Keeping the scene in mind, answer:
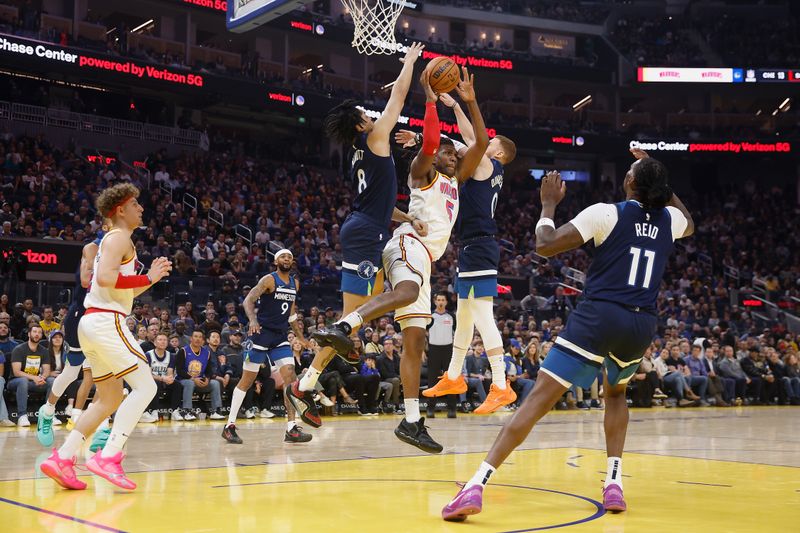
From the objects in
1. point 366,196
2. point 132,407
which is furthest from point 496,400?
point 132,407

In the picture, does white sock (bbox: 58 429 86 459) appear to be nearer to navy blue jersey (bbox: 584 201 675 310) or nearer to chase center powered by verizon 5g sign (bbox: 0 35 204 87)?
navy blue jersey (bbox: 584 201 675 310)

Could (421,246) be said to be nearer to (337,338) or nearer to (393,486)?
(337,338)

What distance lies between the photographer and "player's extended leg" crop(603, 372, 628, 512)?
207 inches

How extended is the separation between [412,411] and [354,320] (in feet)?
3.39

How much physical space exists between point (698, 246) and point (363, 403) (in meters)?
23.2

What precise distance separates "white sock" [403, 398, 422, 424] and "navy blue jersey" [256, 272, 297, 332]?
3.87 meters

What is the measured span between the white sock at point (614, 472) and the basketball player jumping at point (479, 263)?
249cm

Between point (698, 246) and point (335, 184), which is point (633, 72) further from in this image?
point (335, 184)

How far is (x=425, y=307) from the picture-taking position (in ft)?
24.2

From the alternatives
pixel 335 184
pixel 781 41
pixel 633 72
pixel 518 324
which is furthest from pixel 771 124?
pixel 518 324

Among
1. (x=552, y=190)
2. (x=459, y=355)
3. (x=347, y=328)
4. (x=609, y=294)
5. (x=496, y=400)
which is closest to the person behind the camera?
(x=609, y=294)

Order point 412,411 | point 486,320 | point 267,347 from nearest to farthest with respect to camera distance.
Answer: point 412,411 < point 486,320 < point 267,347

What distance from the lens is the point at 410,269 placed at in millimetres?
7094

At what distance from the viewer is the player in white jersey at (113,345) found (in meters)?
5.95
